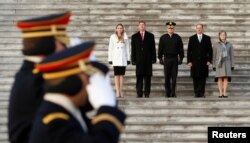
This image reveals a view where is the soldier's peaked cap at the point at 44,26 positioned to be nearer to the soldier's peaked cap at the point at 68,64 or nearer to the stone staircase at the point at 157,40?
the soldier's peaked cap at the point at 68,64

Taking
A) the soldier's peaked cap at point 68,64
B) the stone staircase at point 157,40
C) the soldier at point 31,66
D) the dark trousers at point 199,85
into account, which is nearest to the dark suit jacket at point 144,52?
the stone staircase at point 157,40

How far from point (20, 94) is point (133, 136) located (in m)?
8.74

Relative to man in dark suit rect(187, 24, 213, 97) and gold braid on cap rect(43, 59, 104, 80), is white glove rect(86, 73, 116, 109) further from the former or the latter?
man in dark suit rect(187, 24, 213, 97)

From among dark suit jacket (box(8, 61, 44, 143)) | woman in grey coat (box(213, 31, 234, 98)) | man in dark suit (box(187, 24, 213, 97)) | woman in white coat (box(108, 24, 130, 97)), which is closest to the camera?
dark suit jacket (box(8, 61, 44, 143))

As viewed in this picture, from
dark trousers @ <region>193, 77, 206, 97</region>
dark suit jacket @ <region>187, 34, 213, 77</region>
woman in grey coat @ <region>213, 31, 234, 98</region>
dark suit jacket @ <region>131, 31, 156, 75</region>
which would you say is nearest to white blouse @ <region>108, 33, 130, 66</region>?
dark suit jacket @ <region>131, 31, 156, 75</region>

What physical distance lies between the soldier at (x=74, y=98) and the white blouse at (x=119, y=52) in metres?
10.8

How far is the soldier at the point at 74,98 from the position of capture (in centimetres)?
342

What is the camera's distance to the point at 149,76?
48.1 ft

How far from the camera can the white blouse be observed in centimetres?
1435

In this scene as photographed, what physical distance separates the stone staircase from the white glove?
9.10m

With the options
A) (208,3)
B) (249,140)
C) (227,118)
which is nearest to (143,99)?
(227,118)

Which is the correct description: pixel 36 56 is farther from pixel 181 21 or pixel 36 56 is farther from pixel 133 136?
pixel 181 21

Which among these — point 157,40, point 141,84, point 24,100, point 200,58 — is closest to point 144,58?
point 141,84

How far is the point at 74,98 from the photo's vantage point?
3.48m
